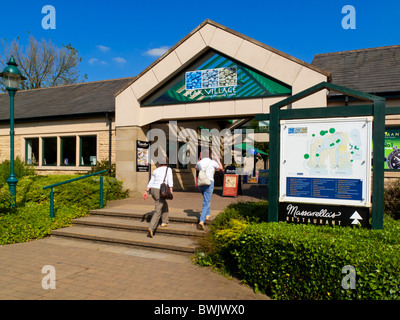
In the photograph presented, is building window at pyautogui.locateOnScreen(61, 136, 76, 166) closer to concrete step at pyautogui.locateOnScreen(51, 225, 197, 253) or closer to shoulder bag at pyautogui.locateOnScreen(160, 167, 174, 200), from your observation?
concrete step at pyautogui.locateOnScreen(51, 225, 197, 253)

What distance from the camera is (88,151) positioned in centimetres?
1438

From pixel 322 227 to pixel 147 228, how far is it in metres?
4.16

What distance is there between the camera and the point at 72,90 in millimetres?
18609

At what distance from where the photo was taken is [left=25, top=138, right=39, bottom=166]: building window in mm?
15852

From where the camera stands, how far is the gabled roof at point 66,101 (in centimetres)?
1457

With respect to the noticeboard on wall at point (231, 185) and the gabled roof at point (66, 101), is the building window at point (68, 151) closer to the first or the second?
the gabled roof at point (66, 101)

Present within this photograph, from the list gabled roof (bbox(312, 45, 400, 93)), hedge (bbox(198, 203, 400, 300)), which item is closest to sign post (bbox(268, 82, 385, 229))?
hedge (bbox(198, 203, 400, 300))

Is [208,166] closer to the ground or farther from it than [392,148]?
closer to the ground

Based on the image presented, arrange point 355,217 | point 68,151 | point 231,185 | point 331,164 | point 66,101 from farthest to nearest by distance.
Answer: point 66,101, point 68,151, point 231,185, point 331,164, point 355,217

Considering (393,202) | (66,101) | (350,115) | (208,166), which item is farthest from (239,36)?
(66,101)

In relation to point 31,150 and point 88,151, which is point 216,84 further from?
point 31,150

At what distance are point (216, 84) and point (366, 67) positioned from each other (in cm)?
603

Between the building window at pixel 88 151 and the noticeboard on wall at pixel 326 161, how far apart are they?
1064 centimetres
